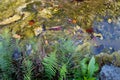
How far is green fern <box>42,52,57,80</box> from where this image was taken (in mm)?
3963

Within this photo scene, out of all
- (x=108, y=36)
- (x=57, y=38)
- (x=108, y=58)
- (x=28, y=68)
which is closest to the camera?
(x=28, y=68)

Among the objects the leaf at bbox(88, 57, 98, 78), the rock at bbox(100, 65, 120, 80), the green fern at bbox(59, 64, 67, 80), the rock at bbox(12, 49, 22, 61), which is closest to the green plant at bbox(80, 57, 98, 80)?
the leaf at bbox(88, 57, 98, 78)

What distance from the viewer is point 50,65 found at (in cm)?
400

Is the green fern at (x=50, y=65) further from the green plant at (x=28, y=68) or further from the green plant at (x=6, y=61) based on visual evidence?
the green plant at (x=6, y=61)

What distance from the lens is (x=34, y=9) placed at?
17.4 feet

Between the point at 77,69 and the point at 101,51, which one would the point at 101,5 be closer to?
the point at 101,51

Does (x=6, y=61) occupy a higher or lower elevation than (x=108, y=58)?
higher

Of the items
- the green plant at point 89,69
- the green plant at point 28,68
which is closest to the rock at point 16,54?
the green plant at point 28,68

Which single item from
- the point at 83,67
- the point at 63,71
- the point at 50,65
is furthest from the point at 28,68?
the point at 83,67

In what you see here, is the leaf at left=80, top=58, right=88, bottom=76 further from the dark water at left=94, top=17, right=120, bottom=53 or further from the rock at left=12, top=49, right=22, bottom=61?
the rock at left=12, top=49, right=22, bottom=61

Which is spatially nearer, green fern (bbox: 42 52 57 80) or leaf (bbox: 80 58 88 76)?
green fern (bbox: 42 52 57 80)

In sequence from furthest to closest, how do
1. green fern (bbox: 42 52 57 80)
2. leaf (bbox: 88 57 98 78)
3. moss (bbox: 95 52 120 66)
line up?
moss (bbox: 95 52 120 66)
leaf (bbox: 88 57 98 78)
green fern (bbox: 42 52 57 80)

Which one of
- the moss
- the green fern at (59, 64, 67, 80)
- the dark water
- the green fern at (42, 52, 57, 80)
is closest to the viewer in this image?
the green fern at (59, 64, 67, 80)

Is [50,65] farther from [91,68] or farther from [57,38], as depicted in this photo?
[57,38]
